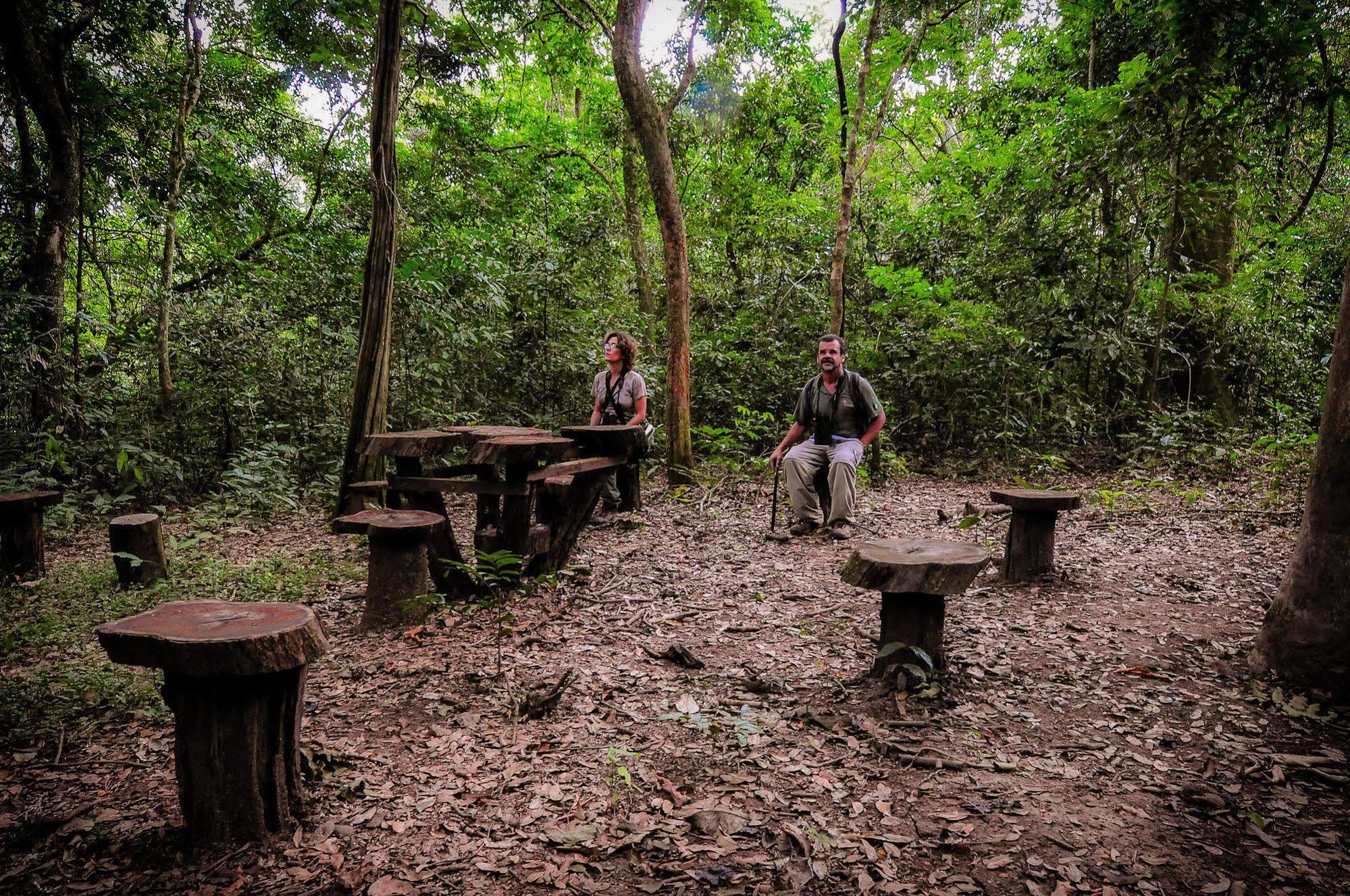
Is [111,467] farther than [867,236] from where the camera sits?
No

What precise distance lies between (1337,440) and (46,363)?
10114 mm

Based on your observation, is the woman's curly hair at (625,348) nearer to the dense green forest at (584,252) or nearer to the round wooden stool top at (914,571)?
the dense green forest at (584,252)

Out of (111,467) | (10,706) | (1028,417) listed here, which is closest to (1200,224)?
(1028,417)

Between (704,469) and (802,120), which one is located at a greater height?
(802,120)

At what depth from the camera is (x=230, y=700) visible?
7.09 ft

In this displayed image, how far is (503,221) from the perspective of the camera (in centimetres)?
1041

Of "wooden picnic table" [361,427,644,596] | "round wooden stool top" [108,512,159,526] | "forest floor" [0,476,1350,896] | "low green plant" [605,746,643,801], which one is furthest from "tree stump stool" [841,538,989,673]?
"round wooden stool top" [108,512,159,526]

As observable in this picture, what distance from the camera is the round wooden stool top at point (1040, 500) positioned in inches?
186

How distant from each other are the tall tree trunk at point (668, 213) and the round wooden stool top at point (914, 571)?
523 centimetres

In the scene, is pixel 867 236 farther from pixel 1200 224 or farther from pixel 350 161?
pixel 350 161

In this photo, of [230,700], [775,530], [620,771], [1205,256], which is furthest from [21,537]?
[1205,256]

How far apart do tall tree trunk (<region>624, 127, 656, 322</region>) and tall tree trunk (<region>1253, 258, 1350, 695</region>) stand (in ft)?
30.3

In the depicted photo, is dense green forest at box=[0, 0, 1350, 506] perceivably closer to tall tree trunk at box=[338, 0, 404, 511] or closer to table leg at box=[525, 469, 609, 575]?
tall tree trunk at box=[338, 0, 404, 511]

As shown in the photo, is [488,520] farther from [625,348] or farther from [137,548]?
[625,348]
